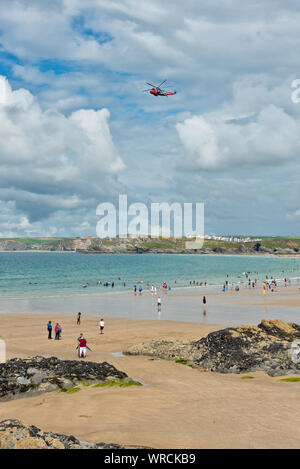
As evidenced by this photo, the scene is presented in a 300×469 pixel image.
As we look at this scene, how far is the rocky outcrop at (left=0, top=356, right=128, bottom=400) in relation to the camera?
53.6ft

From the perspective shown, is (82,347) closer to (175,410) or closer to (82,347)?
(82,347)

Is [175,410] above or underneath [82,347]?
above

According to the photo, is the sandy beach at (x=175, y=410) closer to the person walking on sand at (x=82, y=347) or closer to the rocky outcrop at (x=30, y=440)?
the rocky outcrop at (x=30, y=440)

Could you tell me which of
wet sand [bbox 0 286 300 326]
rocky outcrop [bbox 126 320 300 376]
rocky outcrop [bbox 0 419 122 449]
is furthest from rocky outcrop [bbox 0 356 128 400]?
wet sand [bbox 0 286 300 326]

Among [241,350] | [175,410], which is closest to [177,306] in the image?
[241,350]

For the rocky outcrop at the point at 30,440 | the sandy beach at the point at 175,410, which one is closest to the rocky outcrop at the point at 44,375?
the sandy beach at the point at 175,410

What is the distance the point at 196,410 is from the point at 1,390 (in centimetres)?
762

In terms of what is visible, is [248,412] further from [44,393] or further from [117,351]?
[117,351]

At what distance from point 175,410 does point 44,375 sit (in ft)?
20.0

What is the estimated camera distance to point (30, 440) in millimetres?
9008

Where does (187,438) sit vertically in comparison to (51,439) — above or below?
below

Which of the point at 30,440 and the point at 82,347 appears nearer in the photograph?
the point at 30,440
